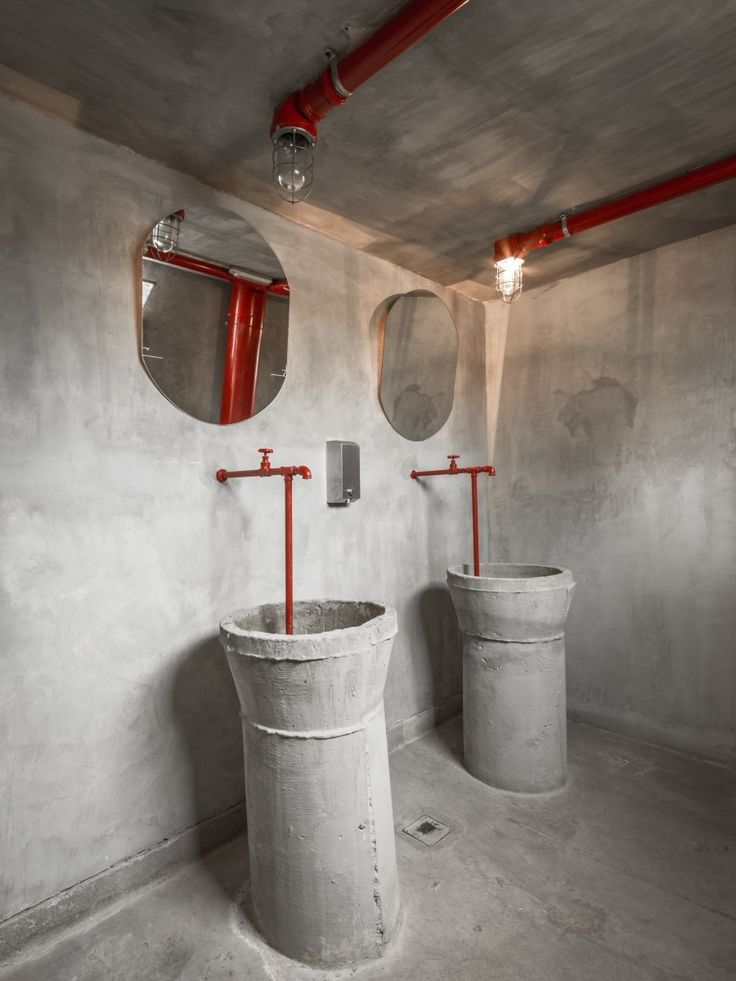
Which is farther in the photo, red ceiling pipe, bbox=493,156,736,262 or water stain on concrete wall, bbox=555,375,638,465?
water stain on concrete wall, bbox=555,375,638,465

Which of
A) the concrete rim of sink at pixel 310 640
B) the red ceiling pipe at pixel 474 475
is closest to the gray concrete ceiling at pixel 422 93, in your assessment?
the red ceiling pipe at pixel 474 475

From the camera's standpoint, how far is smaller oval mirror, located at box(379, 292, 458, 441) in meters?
2.83

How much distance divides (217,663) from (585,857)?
149 cm

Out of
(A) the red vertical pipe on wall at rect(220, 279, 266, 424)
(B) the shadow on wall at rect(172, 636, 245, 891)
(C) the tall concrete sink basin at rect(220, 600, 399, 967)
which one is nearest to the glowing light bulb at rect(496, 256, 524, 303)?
(A) the red vertical pipe on wall at rect(220, 279, 266, 424)

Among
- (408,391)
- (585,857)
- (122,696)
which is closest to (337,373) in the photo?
(408,391)

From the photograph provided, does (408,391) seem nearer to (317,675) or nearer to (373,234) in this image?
(373,234)

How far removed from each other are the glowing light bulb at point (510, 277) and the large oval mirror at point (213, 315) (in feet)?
3.36

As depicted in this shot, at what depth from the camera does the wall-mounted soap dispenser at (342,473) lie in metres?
2.45

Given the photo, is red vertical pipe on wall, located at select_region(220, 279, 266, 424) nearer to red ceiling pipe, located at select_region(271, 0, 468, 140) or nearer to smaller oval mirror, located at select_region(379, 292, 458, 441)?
red ceiling pipe, located at select_region(271, 0, 468, 140)

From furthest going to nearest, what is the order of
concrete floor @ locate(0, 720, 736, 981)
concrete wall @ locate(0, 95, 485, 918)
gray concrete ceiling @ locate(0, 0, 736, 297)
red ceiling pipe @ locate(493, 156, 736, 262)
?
1. red ceiling pipe @ locate(493, 156, 736, 262)
2. concrete wall @ locate(0, 95, 485, 918)
3. concrete floor @ locate(0, 720, 736, 981)
4. gray concrete ceiling @ locate(0, 0, 736, 297)

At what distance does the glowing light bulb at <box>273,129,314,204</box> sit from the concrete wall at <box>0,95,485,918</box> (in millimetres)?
538

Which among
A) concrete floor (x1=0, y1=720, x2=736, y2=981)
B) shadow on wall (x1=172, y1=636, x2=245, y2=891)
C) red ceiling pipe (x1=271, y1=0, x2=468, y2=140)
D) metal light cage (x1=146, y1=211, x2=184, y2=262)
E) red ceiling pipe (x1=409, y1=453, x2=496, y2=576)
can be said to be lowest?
concrete floor (x1=0, y1=720, x2=736, y2=981)

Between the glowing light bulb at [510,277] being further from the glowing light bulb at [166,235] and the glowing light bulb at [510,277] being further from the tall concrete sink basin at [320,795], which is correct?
the tall concrete sink basin at [320,795]

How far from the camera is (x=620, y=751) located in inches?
106
